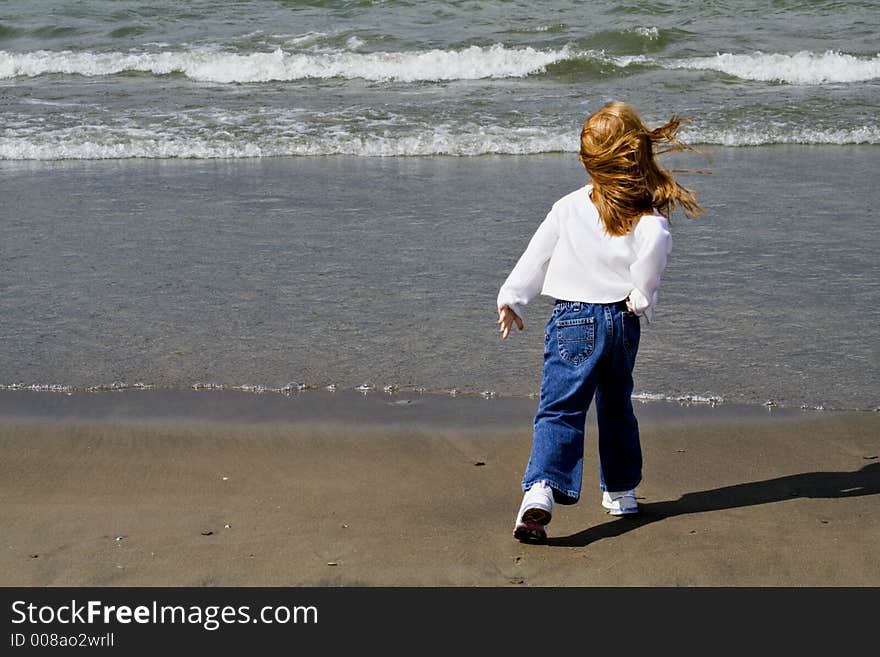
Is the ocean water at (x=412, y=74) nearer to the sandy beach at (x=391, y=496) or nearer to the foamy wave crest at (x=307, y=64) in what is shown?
the foamy wave crest at (x=307, y=64)

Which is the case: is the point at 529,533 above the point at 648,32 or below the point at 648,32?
below

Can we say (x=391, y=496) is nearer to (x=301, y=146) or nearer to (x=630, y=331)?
(x=630, y=331)

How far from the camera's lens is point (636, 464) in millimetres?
3584

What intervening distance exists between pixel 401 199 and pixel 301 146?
242cm

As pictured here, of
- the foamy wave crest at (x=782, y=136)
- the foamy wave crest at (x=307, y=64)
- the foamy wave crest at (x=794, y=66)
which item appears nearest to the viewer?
the foamy wave crest at (x=782, y=136)

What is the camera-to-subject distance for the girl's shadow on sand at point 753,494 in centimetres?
350

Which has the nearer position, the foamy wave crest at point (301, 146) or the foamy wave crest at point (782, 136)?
the foamy wave crest at point (301, 146)

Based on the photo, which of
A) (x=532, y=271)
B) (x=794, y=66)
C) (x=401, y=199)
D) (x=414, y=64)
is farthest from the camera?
(x=414, y=64)

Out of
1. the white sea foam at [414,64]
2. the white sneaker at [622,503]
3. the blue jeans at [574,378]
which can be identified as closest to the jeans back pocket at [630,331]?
the blue jeans at [574,378]

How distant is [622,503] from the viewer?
11.7ft

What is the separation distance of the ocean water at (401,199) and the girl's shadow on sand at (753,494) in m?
0.68

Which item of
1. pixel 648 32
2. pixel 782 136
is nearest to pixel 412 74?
pixel 648 32

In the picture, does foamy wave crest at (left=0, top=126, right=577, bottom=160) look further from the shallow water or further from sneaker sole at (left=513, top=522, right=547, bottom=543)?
sneaker sole at (left=513, top=522, right=547, bottom=543)
